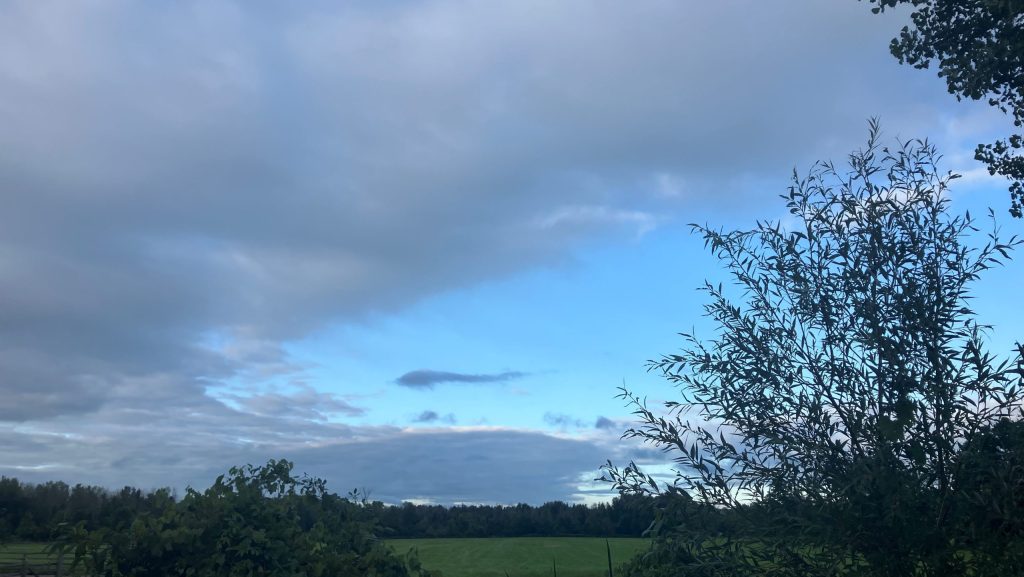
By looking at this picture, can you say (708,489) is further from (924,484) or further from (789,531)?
(924,484)

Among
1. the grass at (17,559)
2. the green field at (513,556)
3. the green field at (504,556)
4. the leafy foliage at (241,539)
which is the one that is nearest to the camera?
the leafy foliage at (241,539)

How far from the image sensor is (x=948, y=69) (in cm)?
1386

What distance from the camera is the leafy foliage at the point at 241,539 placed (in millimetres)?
10367

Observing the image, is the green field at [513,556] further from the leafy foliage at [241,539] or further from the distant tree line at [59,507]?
the leafy foliage at [241,539]

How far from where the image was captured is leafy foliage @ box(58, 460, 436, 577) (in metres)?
10.4

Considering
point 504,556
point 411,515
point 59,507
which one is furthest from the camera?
point 504,556

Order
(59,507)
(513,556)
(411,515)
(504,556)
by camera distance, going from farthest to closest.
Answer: (504,556) < (513,556) < (411,515) < (59,507)

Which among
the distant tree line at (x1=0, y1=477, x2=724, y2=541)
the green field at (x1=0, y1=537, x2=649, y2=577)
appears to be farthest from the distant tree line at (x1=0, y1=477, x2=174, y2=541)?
the green field at (x1=0, y1=537, x2=649, y2=577)

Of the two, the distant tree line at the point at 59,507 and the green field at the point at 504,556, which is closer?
the distant tree line at the point at 59,507

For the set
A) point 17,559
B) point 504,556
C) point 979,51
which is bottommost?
point 504,556

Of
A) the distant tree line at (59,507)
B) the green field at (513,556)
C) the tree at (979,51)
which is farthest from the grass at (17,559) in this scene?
the tree at (979,51)

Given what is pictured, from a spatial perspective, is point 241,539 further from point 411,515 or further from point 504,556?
point 504,556

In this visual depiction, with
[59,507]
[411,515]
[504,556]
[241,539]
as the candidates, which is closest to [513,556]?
[504,556]

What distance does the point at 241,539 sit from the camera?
10695 mm
